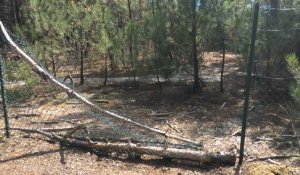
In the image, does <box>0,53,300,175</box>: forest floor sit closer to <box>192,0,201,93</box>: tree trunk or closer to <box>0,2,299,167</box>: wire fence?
<box>0,2,299,167</box>: wire fence

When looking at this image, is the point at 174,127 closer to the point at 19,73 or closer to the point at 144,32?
the point at 144,32

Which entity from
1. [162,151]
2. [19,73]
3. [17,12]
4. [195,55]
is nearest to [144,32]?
[195,55]

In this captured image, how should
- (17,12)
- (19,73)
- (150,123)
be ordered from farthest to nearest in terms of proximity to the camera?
(17,12), (19,73), (150,123)

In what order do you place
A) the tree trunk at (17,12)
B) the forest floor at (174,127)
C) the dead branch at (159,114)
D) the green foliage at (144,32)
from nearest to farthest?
the forest floor at (174,127), the dead branch at (159,114), the green foliage at (144,32), the tree trunk at (17,12)

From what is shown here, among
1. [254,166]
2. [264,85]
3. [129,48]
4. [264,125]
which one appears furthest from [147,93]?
[254,166]

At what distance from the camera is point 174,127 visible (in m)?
7.56

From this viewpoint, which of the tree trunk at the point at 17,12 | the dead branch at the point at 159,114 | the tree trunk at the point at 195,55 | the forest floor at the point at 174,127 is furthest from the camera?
the tree trunk at the point at 17,12

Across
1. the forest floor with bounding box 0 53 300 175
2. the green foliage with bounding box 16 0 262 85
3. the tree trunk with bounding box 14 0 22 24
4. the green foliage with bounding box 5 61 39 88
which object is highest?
the tree trunk with bounding box 14 0 22 24

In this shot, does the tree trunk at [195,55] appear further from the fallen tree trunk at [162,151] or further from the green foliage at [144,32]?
the fallen tree trunk at [162,151]

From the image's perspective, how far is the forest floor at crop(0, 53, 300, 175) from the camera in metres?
5.40

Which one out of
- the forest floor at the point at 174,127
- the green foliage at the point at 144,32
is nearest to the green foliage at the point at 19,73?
the forest floor at the point at 174,127

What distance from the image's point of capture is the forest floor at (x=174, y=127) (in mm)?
5398

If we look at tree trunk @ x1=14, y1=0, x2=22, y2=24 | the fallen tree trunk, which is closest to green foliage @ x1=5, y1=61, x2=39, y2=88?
the fallen tree trunk

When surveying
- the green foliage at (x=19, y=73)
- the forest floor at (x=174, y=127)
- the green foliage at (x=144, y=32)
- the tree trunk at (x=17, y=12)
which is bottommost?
the forest floor at (x=174, y=127)
